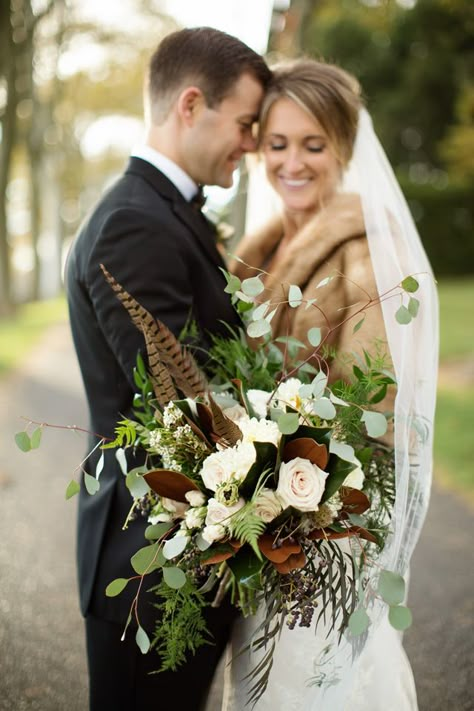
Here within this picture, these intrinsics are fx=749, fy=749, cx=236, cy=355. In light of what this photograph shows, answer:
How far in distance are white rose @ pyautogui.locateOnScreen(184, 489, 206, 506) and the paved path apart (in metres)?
2.05

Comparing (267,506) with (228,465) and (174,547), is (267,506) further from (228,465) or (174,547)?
(174,547)

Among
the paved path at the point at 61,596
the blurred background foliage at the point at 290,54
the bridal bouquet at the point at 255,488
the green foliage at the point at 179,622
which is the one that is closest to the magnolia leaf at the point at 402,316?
the bridal bouquet at the point at 255,488

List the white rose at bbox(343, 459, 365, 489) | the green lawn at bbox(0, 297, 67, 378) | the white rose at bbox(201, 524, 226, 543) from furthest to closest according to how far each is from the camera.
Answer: the green lawn at bbox(0, 297, 67, 378)
the white rose at bbox(343, 459, 365, 489)
the white rose at bbox(201, 524, 226, 543)

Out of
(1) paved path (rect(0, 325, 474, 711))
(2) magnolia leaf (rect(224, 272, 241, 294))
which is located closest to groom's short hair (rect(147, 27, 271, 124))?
(2) magnolia leaf (rect(224, 272, 241, 294))

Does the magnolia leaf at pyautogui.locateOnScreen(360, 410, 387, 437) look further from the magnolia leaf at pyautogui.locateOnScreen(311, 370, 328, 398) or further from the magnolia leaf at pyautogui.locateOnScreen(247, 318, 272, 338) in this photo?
the magnolia leaf at pyautogui.locateOnScreen(247, 318, 272, 338)

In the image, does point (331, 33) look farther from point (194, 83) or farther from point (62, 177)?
point (194, 83)

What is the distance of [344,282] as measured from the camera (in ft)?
8.71

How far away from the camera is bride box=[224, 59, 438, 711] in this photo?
225 cm

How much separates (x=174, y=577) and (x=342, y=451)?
1.77ft

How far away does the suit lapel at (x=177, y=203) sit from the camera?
2.53 m

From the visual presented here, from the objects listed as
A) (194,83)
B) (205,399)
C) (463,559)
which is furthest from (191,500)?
(463,559)

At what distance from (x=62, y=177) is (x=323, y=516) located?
82.3ft

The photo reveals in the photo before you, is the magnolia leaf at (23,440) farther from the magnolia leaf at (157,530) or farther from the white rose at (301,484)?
the white rose at (301,484)

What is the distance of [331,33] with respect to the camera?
23250 millimetres
